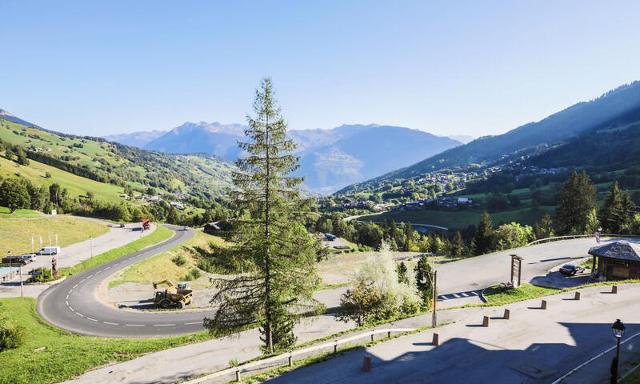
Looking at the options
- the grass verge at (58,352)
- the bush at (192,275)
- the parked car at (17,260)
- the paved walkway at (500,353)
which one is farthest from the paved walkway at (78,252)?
the paved walkway at (500,353)

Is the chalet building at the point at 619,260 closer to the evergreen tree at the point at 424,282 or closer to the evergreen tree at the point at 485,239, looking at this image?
the evergreen tree at the point at 424,282

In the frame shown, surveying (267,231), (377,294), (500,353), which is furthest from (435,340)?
(267,231)

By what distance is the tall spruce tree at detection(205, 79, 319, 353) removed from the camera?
22109 millimetres

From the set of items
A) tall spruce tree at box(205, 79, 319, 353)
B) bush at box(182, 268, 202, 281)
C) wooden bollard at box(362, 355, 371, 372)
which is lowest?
bush at box(182, 268, 202, 281)

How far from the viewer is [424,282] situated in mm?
43094

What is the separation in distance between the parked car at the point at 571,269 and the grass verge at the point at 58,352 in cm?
4219

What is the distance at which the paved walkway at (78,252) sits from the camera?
43.2 m

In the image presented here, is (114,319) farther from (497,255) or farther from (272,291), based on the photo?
(497,255)

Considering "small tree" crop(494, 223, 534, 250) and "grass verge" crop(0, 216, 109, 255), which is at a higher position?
"grass verge" crop(0, 216, 109, 255)

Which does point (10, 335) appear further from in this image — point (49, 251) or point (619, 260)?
point (619, 260)

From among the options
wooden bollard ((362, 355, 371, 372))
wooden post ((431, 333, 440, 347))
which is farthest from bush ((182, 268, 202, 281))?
wooden bollard ((362, 355, 371, 372))

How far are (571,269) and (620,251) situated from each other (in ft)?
18.2

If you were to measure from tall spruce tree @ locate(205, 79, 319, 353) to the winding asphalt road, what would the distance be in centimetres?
1603

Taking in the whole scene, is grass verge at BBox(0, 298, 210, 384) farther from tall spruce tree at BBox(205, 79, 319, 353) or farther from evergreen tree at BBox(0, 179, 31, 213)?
evergreen tree at BBox(0, 179, 31, 213)
